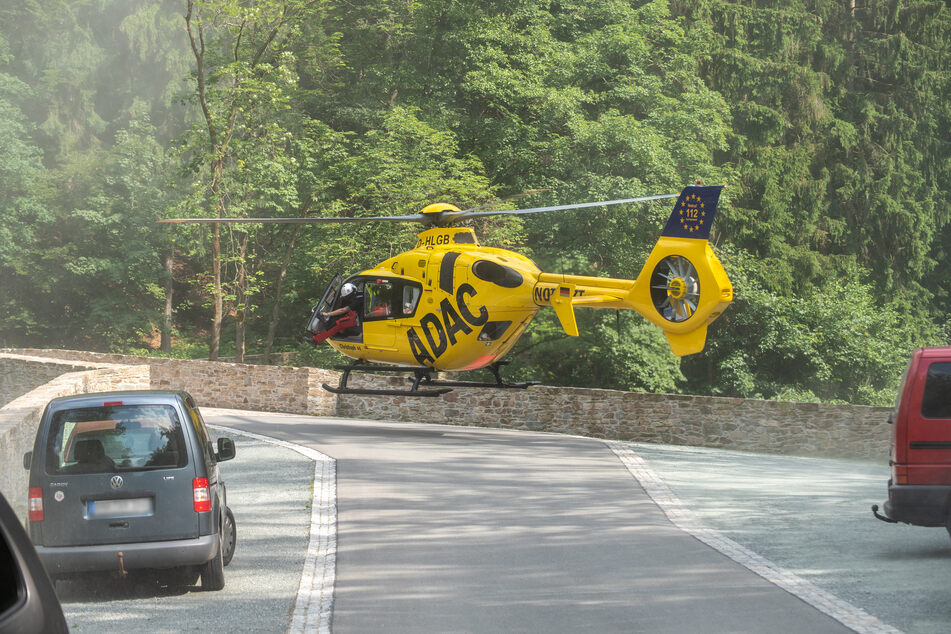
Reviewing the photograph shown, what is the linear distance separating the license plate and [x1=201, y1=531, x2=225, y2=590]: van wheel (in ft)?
2.40

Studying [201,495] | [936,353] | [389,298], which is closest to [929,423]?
[936,353]

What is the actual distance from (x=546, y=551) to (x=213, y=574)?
11.9 feet

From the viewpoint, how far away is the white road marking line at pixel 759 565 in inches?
279

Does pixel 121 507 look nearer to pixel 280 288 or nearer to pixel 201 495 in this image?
pixel 201 495

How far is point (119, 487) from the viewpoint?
7.82 meters

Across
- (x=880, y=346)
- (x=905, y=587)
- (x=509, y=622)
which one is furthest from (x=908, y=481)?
(x=880, y=346)

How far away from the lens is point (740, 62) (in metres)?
39.0

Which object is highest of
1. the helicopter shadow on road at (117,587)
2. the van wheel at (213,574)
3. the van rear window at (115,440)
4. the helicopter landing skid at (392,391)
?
the van rear window at (115,440)

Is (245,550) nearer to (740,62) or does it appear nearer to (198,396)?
(198,396)

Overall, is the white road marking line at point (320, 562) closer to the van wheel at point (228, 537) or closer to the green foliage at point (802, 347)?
the van wheel at point (228, 537)

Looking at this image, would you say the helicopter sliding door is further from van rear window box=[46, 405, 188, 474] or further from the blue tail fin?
van rear window box=[46, 405, 188, 474]

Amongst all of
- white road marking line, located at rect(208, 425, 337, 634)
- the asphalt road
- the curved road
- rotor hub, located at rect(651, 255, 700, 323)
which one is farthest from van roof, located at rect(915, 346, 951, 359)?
rotor hub, located at rect(651, 255, 700, 323)

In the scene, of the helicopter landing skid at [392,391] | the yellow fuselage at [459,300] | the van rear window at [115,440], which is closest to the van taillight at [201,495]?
the van rear window at [115,440]

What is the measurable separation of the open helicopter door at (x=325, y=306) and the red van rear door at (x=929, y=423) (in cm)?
1207
